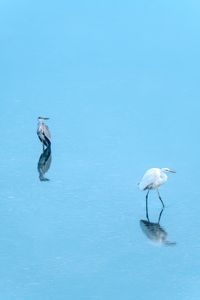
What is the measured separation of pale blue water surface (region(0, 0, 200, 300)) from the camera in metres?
9.69

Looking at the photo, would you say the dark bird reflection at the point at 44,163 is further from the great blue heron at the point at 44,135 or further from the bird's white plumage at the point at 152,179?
the bird's white plumage at the point at 152,179

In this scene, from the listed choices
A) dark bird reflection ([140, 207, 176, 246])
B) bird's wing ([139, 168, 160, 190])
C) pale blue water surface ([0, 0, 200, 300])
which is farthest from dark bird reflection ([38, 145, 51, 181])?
dark bird reflection ([140, 207, 176, 246])

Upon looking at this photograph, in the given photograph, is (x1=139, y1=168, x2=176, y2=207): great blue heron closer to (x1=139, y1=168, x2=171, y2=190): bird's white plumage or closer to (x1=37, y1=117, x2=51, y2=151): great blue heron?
(x1=139, y1=168, x2=171, y2=190): bird's white plumage

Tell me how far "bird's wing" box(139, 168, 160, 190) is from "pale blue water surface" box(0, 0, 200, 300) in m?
0.23

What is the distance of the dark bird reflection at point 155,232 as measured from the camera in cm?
1024

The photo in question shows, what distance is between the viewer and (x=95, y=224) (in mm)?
10492

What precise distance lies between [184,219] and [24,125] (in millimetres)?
3065

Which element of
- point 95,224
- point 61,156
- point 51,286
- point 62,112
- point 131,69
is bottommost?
point 51,286

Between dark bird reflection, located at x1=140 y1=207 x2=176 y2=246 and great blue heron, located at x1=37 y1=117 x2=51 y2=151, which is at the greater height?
great blue heron, located at x1=37 y1=117 x2=51 y2=151

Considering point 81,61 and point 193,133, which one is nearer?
point 193,133

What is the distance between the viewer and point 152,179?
10766mm

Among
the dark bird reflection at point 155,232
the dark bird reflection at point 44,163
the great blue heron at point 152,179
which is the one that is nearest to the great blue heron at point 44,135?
the dark bird reflection at point 44,163

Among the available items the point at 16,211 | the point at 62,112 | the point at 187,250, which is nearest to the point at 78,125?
the point at 62,112

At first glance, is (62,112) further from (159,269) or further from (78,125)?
(159,269)
